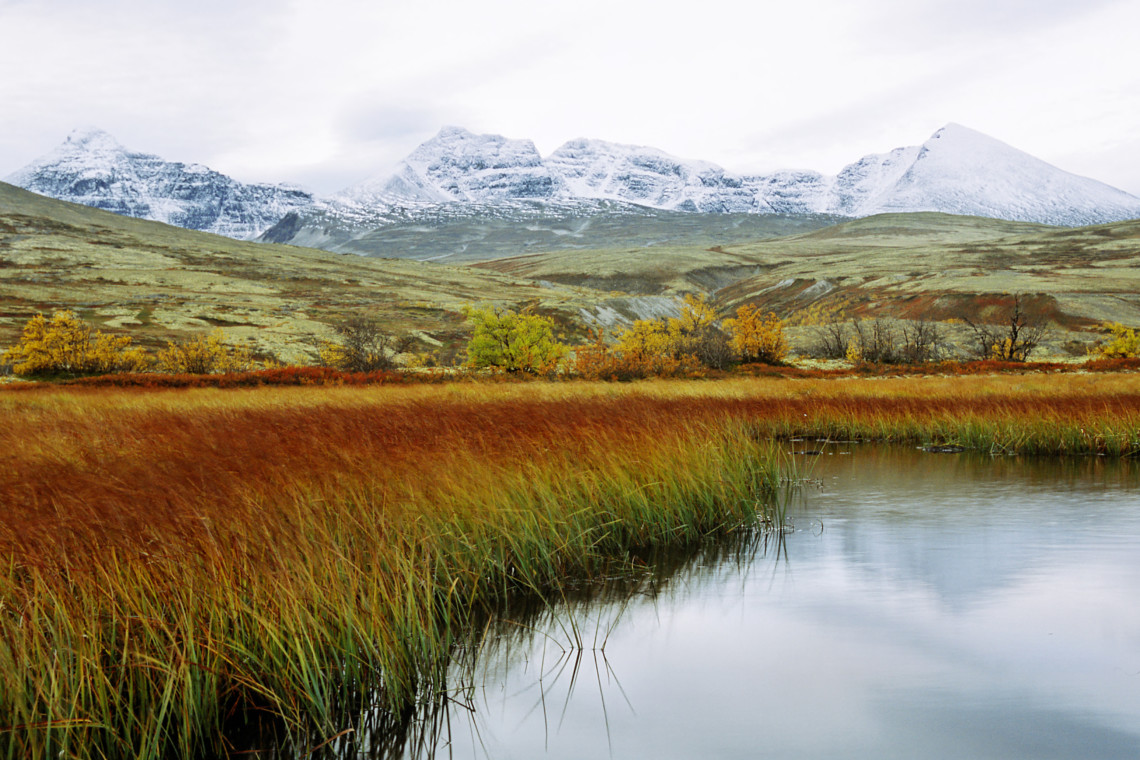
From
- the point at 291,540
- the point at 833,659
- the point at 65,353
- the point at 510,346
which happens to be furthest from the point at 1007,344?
the point at 65,353

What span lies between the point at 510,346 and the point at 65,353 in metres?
21.3

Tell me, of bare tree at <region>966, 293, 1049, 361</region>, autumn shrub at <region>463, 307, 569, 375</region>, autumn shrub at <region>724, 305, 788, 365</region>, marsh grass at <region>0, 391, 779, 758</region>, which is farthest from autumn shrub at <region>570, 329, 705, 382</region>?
marsh grass at <region>0, 391, 779, 758</region>

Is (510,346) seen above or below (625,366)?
above

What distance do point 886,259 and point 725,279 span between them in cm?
3654

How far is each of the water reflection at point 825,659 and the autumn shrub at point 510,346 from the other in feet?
87.4

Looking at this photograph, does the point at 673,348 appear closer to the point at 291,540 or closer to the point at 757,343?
the point at 757,343

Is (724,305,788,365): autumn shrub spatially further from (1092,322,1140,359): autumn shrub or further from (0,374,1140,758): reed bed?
(0,374,1140,758): reed bed

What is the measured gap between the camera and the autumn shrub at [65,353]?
3584 centimetres

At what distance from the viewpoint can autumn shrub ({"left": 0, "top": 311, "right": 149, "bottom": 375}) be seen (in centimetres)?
3584

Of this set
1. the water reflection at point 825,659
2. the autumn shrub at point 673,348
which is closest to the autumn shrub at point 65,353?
the autumn shrub at point 673,348

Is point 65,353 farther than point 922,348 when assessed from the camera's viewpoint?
No

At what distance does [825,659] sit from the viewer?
6.26 m

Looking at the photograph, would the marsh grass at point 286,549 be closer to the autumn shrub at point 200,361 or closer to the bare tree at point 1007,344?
the autumn shrub at point 200,361

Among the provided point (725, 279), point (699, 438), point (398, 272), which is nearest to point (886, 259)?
point (725, 279)
